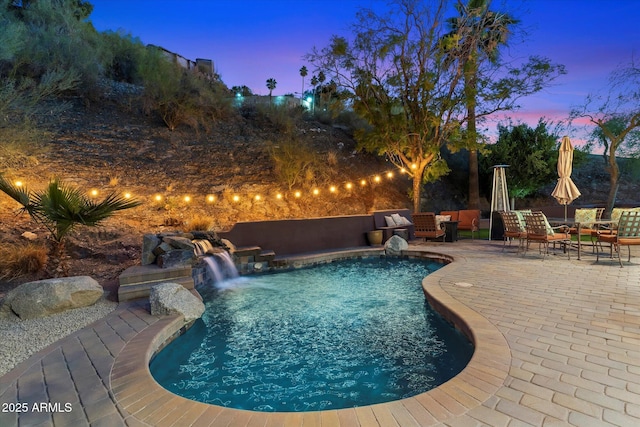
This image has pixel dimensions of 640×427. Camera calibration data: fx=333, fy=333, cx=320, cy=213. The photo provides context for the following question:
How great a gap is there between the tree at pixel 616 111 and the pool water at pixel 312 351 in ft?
41.5

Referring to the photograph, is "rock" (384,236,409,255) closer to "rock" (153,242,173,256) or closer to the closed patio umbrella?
the closed patio umbrella

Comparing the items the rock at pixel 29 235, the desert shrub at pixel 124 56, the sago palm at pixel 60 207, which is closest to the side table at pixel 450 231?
the sago palm at pixel 60 207

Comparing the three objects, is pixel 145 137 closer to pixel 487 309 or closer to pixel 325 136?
pixel 325 136

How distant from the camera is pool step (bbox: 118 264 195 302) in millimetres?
4758

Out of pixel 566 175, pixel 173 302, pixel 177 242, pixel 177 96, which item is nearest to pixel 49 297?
pixel 173 302

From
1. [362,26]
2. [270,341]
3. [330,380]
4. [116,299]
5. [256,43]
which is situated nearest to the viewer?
[330,380]

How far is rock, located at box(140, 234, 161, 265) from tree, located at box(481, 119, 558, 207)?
54.6ft

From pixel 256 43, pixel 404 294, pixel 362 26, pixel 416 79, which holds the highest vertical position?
pixel 256 43

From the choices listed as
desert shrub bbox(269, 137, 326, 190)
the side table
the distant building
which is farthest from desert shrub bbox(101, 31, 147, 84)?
the side table

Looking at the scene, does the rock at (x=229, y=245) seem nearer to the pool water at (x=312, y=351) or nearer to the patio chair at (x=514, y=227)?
the pool water at (x=312, y=351)

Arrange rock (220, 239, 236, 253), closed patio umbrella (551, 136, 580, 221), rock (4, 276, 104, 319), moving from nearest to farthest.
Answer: rock (4, 276, 104, 319)
closed patio umbrella (551, 136, 580, 221)
rock (220, 239, 236, 253)

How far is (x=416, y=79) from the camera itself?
12.5 m

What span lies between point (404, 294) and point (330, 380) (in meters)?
2.95

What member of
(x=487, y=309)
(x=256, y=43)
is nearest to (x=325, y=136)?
(x=256, y=43)
